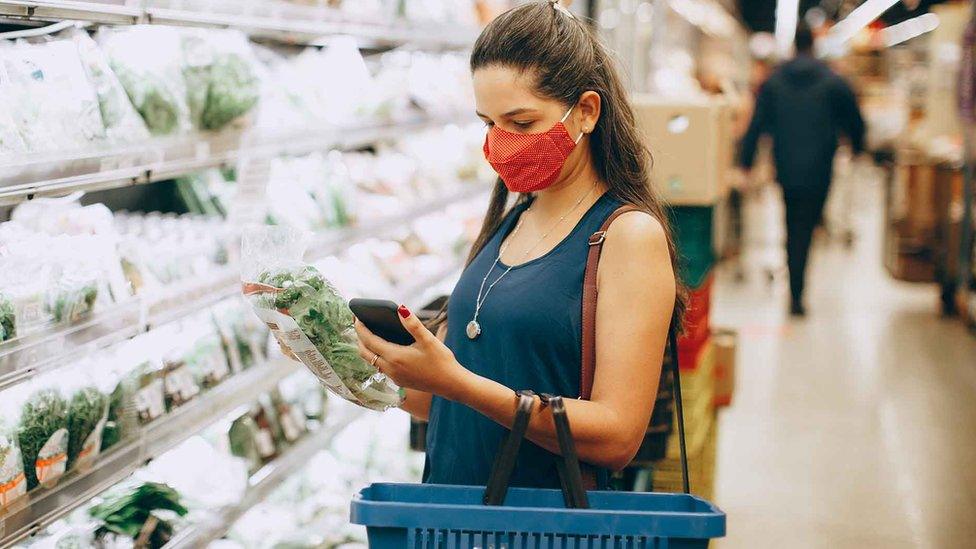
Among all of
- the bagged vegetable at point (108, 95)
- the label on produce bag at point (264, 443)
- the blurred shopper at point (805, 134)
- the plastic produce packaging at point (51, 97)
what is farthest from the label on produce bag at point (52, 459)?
the blurred shopper at point (805, 134)

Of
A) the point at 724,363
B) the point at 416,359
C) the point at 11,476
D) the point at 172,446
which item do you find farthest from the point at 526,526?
the point at 724,363

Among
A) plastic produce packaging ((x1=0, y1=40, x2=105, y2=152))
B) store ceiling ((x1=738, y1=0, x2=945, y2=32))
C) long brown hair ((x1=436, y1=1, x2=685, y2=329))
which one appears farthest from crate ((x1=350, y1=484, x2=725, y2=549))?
store ceiling ((x1=738, y1=0, x2=945, y2=32))

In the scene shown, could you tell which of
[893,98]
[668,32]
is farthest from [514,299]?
[893,98]

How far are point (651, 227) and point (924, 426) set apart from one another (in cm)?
455

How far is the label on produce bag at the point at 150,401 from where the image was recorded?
2691 mm

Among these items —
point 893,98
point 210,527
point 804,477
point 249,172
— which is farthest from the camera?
point 893,98

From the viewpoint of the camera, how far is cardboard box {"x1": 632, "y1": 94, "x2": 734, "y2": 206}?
13.3 ft

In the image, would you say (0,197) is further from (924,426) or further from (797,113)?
(797,113)

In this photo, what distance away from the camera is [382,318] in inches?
66.8

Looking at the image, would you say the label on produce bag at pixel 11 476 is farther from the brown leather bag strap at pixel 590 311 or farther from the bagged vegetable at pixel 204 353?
the brown leather bag strap at pixel 590 311

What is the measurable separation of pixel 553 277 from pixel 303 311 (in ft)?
1.47

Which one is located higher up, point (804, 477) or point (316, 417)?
point (316, 417)

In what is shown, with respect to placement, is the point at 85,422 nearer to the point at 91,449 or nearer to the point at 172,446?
the point at 91,449

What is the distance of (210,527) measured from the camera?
2.94 m
